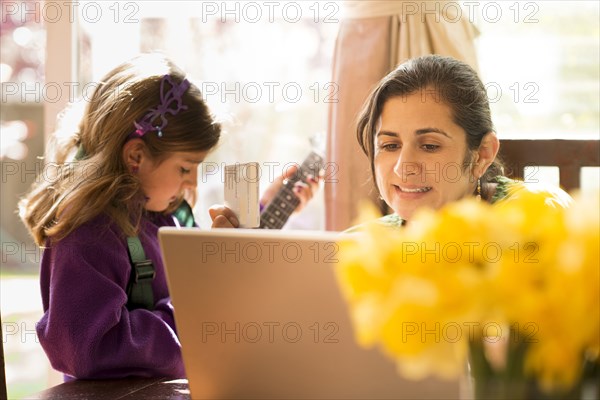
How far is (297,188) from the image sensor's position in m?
1.95

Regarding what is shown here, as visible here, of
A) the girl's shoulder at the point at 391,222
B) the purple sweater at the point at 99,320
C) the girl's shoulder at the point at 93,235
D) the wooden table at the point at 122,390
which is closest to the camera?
the wooden table at the point at 122,390

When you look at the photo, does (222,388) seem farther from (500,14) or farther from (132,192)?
(500,14)

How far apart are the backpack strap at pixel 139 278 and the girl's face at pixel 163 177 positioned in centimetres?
14

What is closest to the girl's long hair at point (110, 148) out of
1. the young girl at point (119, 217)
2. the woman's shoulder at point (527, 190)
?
the young girl at point (119, 217)

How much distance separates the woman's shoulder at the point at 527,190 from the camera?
1577 mm

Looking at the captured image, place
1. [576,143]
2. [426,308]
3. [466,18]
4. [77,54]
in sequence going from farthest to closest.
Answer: [77,54] < [466,18] < [576,143] < [426,308]

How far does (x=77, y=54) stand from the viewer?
8.03 ft

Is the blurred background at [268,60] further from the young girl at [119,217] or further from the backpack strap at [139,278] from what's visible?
the backpack strap at [139,278]

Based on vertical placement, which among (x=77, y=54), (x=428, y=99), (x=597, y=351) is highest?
(x=77, y=54)

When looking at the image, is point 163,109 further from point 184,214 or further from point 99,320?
point 99,320

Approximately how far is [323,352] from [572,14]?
5.77 ft

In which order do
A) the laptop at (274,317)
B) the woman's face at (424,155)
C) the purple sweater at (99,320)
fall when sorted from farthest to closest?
the woman's face at (424,155), the purple sweater at (99,320), the laptop at (274,317)

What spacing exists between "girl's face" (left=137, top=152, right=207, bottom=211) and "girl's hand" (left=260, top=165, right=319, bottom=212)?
0.30 m

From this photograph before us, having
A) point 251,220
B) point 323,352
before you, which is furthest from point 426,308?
point 251,220
